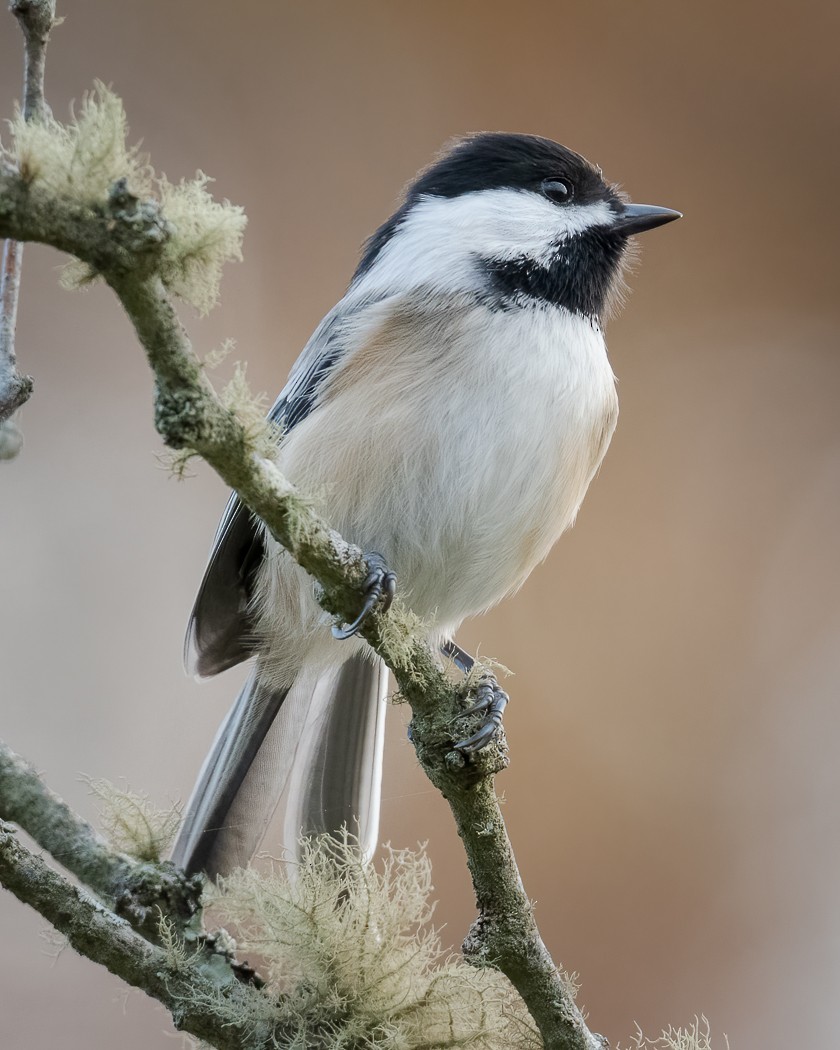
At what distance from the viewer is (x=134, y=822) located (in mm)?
796

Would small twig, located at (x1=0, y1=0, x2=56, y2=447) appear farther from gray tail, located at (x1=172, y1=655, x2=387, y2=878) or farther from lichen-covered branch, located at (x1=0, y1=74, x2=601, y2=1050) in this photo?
gray tail, located at (x1=172, y1=655, x2=387, y2=878)

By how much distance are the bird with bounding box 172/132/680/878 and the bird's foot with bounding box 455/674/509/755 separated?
0.24 meters

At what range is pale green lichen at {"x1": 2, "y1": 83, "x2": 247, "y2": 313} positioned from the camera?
51cm

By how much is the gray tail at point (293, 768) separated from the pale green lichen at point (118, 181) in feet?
2.02

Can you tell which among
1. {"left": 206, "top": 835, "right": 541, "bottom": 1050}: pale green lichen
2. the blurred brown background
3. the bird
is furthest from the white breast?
the blurred brown background

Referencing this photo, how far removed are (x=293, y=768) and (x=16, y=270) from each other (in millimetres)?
659

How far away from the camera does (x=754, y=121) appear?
193cm

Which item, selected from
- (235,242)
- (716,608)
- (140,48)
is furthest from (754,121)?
(235,242)

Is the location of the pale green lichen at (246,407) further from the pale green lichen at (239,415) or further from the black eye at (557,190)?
the black eye at (557,190)

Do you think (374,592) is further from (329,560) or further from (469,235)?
(469,235)

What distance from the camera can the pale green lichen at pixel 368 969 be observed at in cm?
74

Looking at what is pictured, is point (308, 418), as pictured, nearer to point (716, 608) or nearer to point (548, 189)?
point (548, 189)

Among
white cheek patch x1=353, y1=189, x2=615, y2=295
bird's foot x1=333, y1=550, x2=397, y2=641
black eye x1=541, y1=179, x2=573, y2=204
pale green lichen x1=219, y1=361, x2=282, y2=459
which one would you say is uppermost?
black eye x1=541, y1=179, x2=573, y2=204

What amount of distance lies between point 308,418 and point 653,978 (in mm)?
1053
